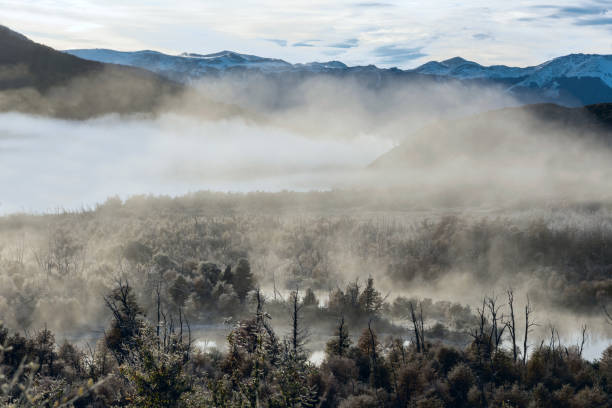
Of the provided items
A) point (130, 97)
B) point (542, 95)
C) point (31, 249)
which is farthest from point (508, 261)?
point (542, 95)

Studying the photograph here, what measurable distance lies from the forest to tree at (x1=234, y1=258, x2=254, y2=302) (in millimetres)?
147

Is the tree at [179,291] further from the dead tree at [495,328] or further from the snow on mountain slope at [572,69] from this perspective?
the snow on mountain slope at [572,69]

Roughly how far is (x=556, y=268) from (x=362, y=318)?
12.9 meters

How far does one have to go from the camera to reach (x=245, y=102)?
191 m

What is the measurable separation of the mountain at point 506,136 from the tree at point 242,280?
1497 inches

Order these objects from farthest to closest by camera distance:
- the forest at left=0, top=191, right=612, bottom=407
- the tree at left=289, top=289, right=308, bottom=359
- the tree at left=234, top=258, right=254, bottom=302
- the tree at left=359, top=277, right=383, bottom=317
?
1. the tree at left=234, top=258, right=254, bottom=302
2. the tree at left=359, top=277, right=383, bottom=317
3. the forest at left=0, top=191, right=612, bottom=407
4. the tree at left=289, top=289, right=308, bottom=359

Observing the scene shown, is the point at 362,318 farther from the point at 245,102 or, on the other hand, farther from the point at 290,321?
the point at 245,102

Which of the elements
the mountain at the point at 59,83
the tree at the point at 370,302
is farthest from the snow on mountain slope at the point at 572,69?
the tree at the point at 370,302

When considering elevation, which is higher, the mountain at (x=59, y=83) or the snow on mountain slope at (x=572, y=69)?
the snow on mountain slope at (x=572, y=69)

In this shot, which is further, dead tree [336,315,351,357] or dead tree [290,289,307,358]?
dead tree [336,315,351,357]

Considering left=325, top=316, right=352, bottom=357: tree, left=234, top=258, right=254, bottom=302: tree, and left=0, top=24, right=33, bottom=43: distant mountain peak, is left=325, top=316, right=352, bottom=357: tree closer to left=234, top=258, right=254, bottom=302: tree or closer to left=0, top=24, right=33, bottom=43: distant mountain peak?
left=234, top=258, right=254, bottom=302: tree

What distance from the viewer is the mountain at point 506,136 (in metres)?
56.6

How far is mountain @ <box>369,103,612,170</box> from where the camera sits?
186 ft

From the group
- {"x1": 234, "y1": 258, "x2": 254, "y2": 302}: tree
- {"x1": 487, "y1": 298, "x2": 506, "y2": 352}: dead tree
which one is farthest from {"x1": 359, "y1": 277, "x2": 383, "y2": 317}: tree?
{"x1": 234, "y1": 258, "x2": 254, "y2": 302}: tree
